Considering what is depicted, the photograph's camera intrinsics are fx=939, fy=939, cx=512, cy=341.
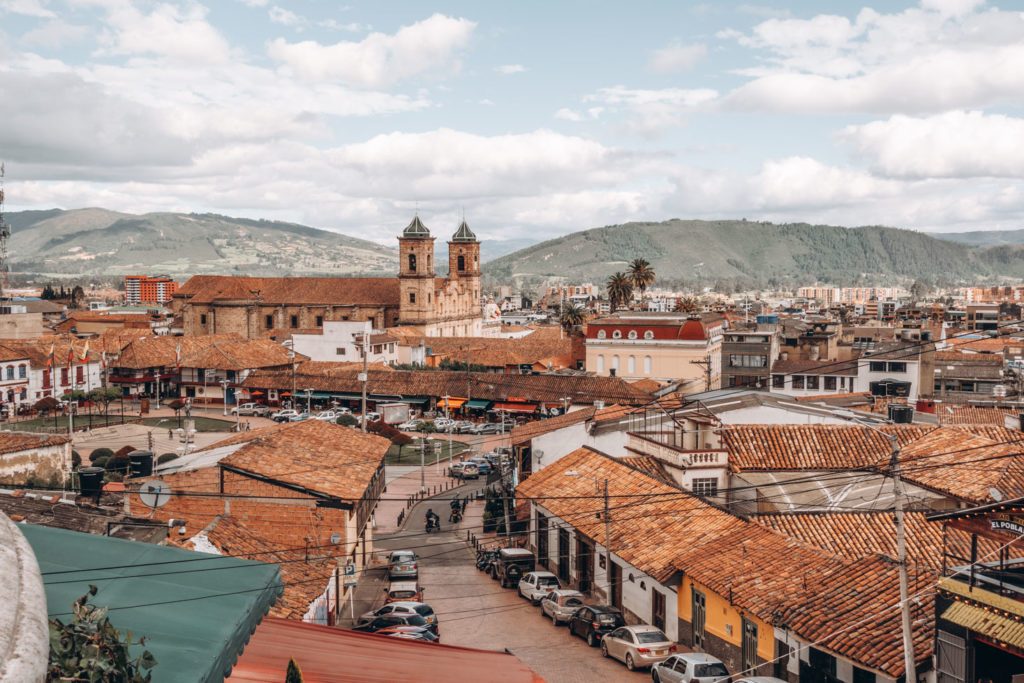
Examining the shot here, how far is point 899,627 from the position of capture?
16.2 metres

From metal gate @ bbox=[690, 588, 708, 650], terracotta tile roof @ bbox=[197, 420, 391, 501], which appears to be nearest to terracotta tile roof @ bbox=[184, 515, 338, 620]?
terracotta tile roof @ bbox=[197, 420, 391, 501]

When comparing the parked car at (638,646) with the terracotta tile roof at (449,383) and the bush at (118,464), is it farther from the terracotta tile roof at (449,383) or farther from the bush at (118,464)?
the terracotta tile roof at (449,383)

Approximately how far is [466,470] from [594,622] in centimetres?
2719

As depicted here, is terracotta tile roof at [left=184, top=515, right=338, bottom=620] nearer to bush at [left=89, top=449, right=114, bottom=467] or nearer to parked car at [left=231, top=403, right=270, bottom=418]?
bush at [left=89, top=449, right=114, bottom=467]

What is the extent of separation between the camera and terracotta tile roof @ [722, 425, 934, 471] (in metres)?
29.3

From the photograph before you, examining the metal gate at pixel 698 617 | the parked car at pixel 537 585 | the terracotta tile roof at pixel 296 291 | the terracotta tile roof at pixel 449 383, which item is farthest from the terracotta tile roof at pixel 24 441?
the terracotta tile roof at pixel 296 291

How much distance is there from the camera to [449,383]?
236ft

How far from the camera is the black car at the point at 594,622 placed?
76.5 feet

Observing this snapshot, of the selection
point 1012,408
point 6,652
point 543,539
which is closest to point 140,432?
point 543,539

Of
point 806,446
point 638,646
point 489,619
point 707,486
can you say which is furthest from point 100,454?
point 638,646

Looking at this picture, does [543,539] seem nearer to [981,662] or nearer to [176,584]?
[981,662]

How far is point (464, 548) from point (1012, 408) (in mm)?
30347

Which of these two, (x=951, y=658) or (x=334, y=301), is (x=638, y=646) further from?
(x=334, y=301)

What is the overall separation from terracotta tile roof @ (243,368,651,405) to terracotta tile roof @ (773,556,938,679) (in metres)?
43.2
